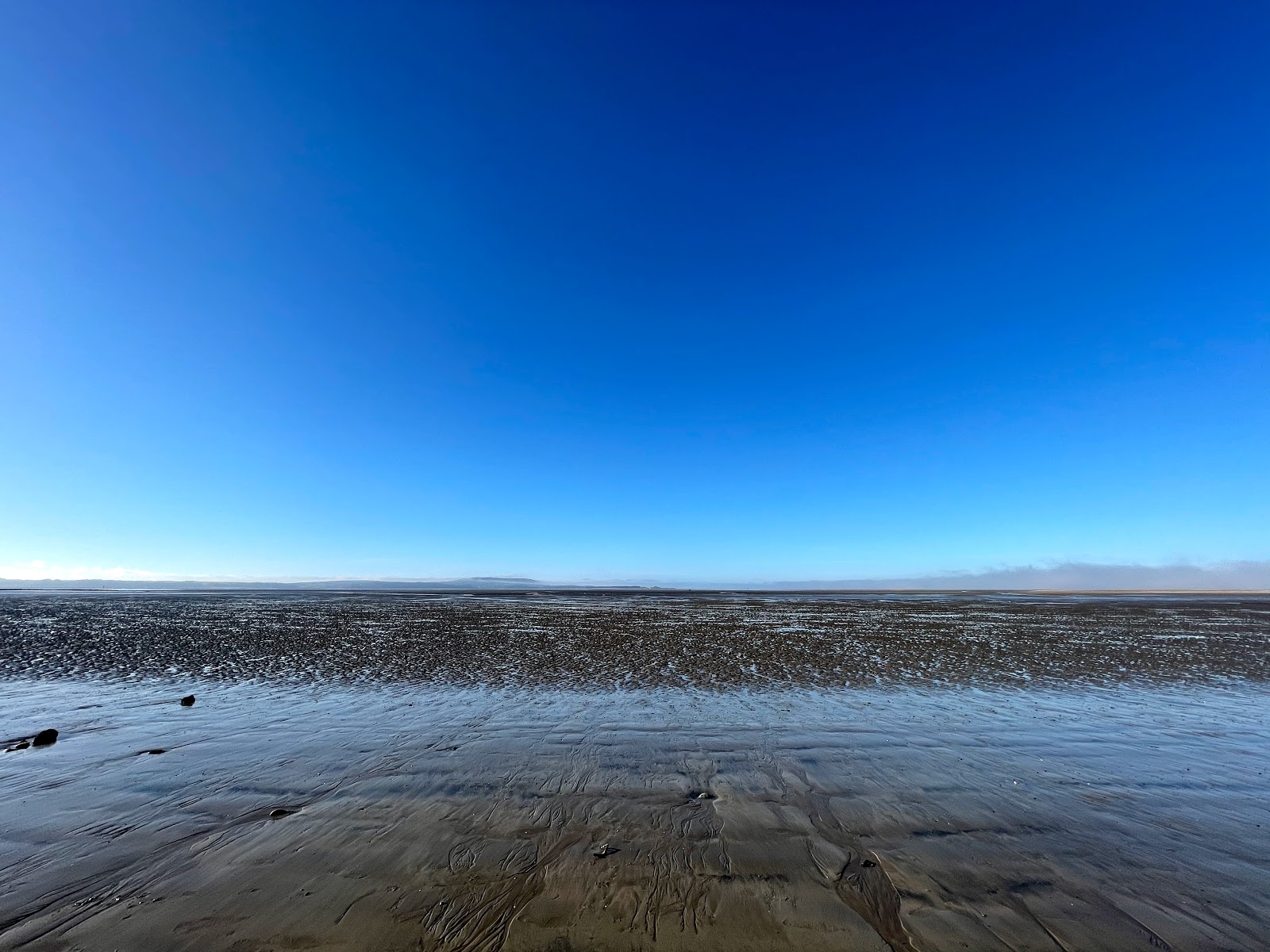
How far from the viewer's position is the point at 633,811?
6699mm

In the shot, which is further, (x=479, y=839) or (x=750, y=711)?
(x=750, y=711)

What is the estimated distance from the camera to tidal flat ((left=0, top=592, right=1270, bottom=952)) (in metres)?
4.47

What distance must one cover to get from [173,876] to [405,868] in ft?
7.38

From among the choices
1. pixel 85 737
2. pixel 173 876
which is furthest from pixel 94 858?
pixel 85 737

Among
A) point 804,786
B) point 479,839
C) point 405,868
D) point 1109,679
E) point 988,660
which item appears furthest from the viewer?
point 988,660

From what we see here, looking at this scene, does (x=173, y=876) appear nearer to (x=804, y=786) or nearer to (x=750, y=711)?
(x=804, y=786)

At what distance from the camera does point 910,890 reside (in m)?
4.92

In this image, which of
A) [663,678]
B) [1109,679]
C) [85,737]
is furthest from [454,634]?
[1109,679]

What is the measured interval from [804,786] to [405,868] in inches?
208

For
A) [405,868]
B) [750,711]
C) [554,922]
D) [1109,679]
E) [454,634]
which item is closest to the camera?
[554,922]

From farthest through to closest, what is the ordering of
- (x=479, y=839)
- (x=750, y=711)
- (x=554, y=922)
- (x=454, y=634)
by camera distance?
(x=454, y=634)
(x=750, y=711)
(x=479, y=839)
(x=554, y=922)

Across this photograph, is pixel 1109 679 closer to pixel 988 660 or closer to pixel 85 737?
pixel 988 660

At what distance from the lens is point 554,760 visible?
8.62 meters

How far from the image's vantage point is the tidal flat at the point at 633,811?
14.7 ft
